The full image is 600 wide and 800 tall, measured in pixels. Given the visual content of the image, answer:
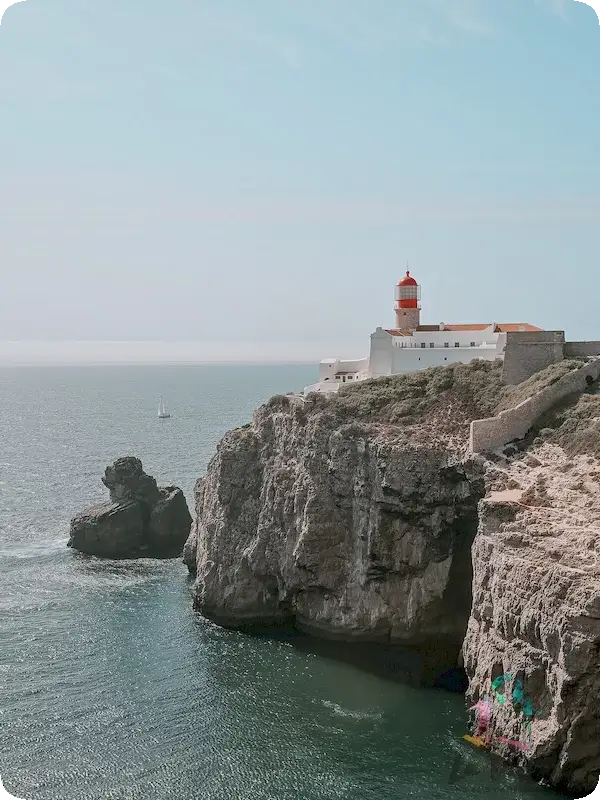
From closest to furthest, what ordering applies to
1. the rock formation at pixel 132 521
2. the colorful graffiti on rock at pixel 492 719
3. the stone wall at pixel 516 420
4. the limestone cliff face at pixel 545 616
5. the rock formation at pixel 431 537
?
the limestone cliff face at pixel 545 616 < the rock formation at pixel 431 537 < the colorful graffiti on rock at pixel 492 719 < the stone wall at pixel 516 420 < the rock formation at pixel 132 521

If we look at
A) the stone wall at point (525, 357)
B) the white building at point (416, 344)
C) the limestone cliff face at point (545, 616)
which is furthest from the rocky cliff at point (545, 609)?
the white building at point (416, 344)

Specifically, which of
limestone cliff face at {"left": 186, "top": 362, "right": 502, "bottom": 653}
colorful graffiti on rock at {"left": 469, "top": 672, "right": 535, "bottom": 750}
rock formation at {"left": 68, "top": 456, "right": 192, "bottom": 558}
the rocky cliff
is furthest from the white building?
colorful graffiti on rock at {"left": 469, "top": 672, "right": 535, "bottom": 750}

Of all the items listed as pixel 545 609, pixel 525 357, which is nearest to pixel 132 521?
pixel 525 357

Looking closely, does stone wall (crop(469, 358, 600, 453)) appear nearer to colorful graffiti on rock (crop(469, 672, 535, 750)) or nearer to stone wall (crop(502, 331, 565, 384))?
stone wall (crop(502, 331, 565, 384))

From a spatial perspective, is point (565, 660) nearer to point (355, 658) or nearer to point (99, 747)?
point (355, 658)

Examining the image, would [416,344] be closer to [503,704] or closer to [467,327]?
[467,327]

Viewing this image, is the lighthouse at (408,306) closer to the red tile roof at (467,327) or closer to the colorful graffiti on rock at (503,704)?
the red tile roof at (467,327)

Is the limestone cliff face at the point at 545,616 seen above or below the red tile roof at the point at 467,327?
below
